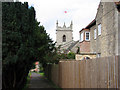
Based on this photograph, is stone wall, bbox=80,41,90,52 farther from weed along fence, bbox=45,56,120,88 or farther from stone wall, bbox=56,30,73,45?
stone wall, bbox=56,30,73,45

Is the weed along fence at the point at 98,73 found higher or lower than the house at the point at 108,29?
lower

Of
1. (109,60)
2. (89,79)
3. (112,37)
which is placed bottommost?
(89,79)

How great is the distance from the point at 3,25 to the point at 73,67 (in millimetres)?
4227

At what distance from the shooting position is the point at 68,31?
74188 mm

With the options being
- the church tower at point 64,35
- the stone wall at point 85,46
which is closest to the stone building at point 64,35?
the church tower at point 64,35

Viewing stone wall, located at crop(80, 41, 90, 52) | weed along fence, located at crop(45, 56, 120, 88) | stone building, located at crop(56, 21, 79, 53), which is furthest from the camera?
stone building, located at crop(56, 21, 79, 53)

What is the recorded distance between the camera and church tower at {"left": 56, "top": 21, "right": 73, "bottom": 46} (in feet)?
240

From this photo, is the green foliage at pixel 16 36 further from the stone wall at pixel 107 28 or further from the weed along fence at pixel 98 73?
the stone wall at pixel 107 28

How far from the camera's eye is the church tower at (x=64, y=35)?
7308cm

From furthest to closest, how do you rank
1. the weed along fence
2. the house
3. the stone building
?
the stone building, the house, the weed along fence

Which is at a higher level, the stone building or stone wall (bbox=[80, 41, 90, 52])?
the stone building

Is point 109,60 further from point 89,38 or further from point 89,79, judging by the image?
point 89,38

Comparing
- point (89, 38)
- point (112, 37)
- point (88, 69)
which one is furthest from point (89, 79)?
point (89, 38)

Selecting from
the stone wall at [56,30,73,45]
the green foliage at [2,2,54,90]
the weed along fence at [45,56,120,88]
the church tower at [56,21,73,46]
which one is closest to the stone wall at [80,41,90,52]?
the green foliage at [2,2,54,90]
